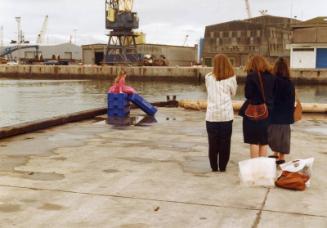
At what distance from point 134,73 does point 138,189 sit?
220 ft

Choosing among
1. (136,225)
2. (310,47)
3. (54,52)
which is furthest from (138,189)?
(54,52)

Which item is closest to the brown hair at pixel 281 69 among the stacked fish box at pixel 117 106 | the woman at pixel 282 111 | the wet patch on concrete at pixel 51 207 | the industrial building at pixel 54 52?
the woman at pixel 282 111

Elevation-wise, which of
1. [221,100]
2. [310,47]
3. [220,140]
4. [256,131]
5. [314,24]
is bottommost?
[220,140]

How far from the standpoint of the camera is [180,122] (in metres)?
13.2

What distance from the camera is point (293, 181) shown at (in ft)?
19.0

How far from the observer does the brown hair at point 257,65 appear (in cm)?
662

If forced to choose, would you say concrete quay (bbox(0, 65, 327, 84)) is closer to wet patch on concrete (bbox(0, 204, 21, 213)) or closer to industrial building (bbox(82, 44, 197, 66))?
industrial building (bbox(82, 44, 197, 66))

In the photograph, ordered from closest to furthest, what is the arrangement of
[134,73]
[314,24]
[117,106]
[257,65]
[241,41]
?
[257,65] < [117,106] < [314,24] < [134,73] < [241,41]

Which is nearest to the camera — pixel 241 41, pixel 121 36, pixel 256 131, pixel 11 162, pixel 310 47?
Answer: pixel 256 131

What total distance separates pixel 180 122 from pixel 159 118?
1.14m

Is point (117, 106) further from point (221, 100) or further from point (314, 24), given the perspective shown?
point (314, 24)

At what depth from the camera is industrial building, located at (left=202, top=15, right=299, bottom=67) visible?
75.4 m

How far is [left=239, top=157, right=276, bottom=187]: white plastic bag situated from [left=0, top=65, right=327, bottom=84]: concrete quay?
53266 millimetres

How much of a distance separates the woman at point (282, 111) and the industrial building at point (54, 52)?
12258 cm
